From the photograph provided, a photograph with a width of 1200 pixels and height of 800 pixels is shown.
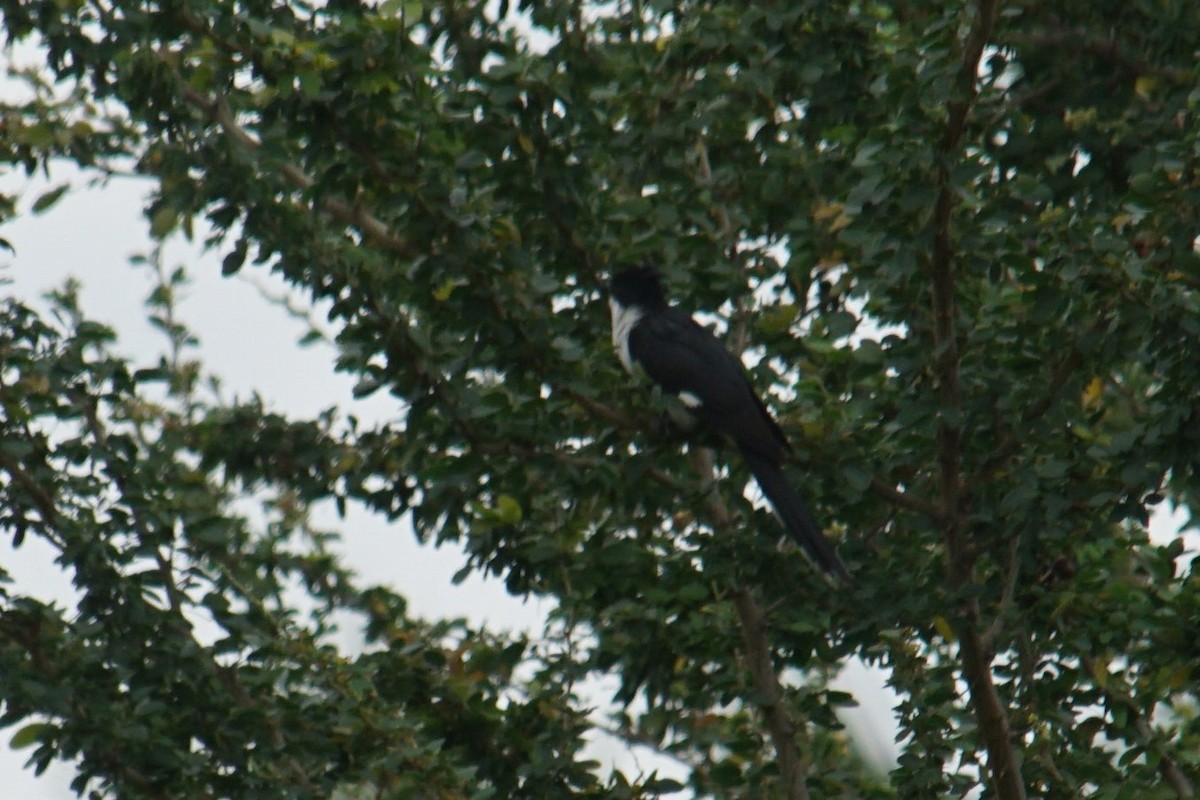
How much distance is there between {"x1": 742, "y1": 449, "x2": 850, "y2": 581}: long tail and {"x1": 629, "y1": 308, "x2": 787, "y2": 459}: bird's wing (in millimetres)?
47

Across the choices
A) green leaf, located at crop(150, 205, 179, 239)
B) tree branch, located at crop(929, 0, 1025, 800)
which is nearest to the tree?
tree branch, located at crop(929, 0, 1025, 800)

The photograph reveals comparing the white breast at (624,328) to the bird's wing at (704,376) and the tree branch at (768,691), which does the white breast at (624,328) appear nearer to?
the bird's wing at (704,376)

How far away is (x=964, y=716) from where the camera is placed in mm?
4406

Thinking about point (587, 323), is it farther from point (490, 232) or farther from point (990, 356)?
point (990, 356)

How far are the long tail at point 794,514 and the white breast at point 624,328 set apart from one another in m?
0.72

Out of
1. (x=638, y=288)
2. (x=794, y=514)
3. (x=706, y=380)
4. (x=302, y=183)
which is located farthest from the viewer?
(x=302, y=183)

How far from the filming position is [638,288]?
5.49 meters

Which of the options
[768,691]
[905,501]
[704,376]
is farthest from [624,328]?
[905,501]

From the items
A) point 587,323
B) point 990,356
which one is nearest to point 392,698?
point 587,323

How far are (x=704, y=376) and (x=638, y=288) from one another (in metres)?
0.41

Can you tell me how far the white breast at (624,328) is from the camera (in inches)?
213

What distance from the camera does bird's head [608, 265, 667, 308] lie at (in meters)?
5.03

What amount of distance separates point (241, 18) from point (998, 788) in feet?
9.00

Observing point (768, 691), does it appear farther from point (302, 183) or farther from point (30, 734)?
point (302, 183)
